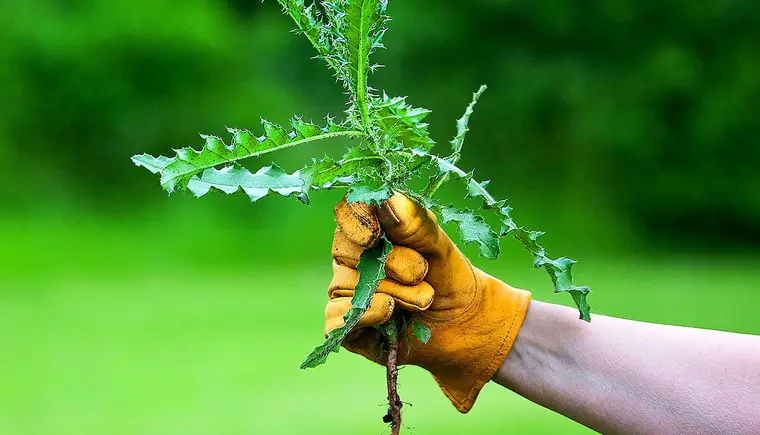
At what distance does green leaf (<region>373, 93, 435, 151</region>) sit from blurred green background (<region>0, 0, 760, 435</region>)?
610 centimetres

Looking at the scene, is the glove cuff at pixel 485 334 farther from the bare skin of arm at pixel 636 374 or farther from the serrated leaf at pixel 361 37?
the serrated leaf at pixel 361 37

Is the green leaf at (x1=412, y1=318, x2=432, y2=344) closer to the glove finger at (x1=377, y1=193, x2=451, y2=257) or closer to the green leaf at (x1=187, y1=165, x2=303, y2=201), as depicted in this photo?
the glove finger at (x1=377, y1=193, x2=451, y2=257)

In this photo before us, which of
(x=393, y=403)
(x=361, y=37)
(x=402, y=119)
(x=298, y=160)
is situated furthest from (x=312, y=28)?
(x=298, y=160)

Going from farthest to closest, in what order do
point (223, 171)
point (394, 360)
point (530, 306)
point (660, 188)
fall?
point (660, 188) < point (530, 306) < point (394, 360) < point (223, 171)

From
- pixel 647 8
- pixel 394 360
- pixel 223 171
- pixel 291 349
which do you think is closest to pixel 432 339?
pixel 394 360

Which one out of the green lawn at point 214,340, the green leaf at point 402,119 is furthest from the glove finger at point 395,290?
the green lawn at point 214,340

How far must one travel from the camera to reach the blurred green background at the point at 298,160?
10406mm

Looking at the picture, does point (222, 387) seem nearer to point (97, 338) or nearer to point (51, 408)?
point (51, 408)

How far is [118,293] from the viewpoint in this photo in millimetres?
11414

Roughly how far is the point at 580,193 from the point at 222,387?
398 inches

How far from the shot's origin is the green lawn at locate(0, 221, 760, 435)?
6.82m

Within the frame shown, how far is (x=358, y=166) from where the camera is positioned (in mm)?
2281

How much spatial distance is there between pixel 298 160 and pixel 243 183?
39.0 ft

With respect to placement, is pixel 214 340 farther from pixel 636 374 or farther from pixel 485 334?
pixel 636 374
